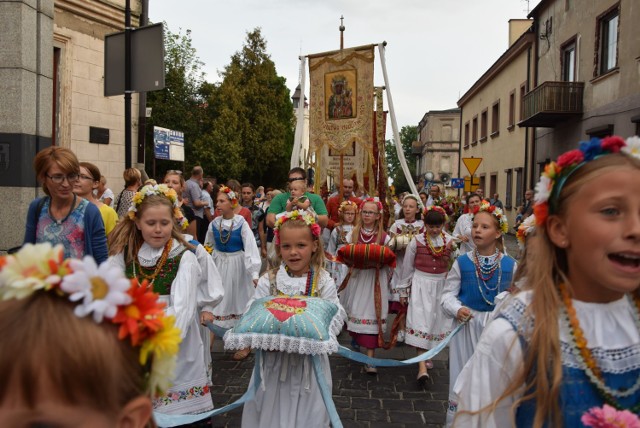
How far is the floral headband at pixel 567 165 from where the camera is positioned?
1974mm

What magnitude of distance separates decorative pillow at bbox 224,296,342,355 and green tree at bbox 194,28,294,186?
34.5 meters

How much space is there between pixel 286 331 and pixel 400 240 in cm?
412

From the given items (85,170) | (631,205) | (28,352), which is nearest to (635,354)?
(631,205)

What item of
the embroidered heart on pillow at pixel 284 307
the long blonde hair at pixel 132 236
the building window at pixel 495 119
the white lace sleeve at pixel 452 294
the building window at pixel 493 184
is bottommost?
the white lace sleeve at pixel 452 294

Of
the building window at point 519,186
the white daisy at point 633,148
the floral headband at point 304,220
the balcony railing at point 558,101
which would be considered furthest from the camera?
the building window at point 519,186

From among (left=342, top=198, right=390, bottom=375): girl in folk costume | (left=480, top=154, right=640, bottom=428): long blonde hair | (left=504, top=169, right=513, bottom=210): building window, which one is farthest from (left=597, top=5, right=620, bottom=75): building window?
(left=480, top=154, right=640, bottom=428): long blonde hair

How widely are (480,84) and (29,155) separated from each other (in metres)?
32.6

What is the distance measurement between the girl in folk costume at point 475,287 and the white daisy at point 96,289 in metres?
3.81

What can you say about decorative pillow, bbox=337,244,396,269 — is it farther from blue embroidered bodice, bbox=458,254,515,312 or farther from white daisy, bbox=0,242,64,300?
white daisy, bbox=0,242,64,300

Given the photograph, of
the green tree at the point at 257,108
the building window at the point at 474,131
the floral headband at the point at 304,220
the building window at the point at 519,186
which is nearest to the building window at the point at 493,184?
the building window at the point at 519,186

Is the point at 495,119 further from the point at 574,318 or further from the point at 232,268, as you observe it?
the point at 574,318

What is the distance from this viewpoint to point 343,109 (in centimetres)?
1201

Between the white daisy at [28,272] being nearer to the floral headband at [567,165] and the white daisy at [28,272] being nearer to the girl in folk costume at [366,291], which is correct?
the floral headband at [567,165]

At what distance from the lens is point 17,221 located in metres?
6.74
